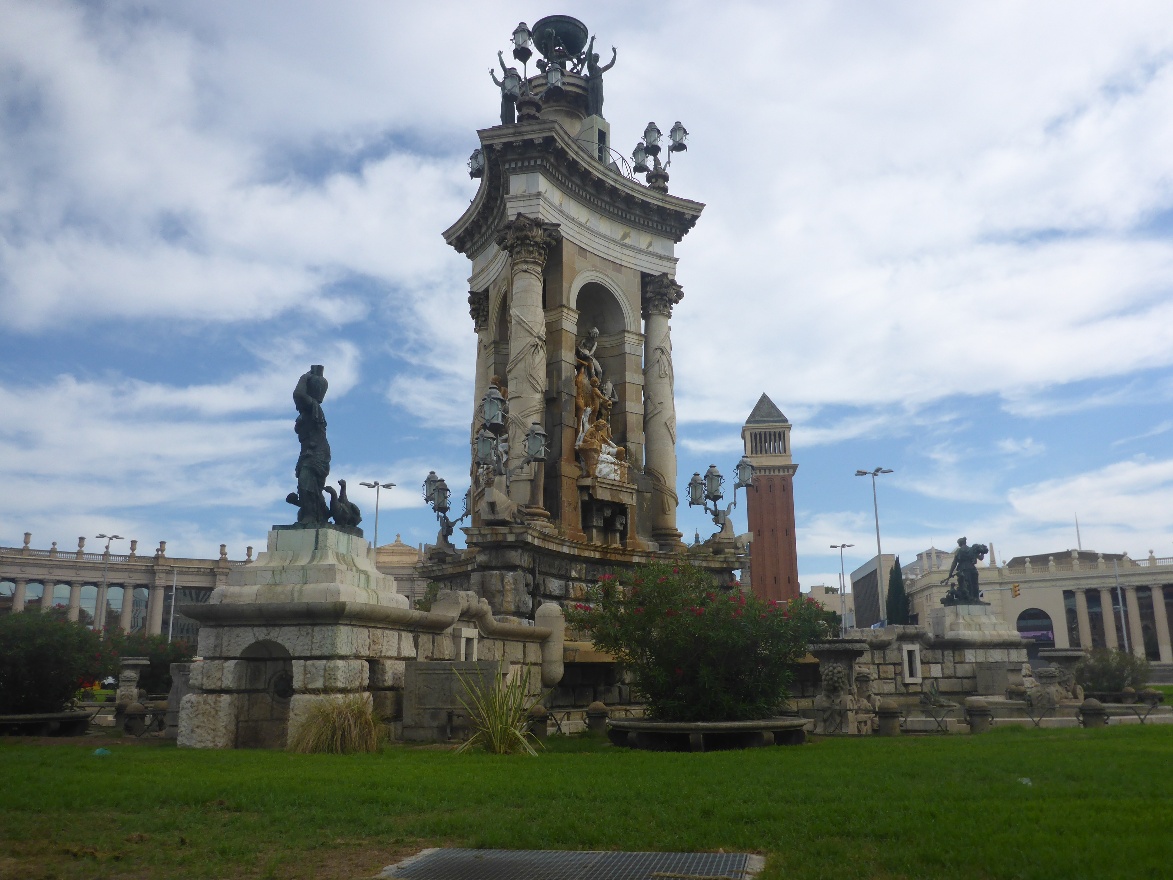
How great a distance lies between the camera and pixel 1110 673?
28219mm

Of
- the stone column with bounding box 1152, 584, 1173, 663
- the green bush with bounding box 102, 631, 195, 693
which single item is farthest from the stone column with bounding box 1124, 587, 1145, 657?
the green bush with bounding box 102, 631, 195, 693

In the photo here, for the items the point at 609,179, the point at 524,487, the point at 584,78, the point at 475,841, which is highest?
the point at 584,78

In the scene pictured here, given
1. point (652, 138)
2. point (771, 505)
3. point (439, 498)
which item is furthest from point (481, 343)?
point (771, 505)

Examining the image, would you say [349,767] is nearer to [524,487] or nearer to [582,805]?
[582,805]

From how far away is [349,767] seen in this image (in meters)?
9.87

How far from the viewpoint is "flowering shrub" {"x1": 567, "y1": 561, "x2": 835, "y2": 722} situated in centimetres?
1465

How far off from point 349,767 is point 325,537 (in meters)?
4.40

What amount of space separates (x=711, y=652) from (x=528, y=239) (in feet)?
48.4

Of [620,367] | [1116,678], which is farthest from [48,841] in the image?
[1116,678]

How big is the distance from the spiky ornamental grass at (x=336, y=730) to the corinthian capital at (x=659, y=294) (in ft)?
66.3

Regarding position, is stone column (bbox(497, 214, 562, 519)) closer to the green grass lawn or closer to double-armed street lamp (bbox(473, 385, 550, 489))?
double-armed street lamp (bbox(473, 385, 550, 489))

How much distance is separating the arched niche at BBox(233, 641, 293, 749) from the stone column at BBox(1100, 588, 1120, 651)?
285 ft

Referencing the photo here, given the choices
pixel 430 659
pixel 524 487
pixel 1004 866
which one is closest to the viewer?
pixel 1004 866

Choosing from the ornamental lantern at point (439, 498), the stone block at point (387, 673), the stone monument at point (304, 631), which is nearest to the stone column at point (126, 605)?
the ornamental lantern at point (439, 498)
